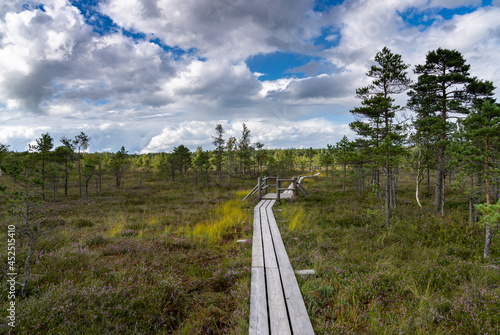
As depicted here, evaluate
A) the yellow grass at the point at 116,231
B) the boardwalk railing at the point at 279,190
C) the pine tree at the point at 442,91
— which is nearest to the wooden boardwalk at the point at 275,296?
the yellow grass at the point at 116,231

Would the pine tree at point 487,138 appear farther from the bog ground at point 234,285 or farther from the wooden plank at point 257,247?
the wooden plank at point 257,247

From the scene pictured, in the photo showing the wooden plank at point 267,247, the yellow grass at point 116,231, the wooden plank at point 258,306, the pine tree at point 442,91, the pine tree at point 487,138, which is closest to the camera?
the wooden plank at point 258,306

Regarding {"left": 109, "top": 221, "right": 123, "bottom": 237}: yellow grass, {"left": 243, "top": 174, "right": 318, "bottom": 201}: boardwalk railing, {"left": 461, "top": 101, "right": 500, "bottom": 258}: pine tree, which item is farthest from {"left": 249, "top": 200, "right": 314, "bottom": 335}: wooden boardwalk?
{"left": 243, "top": 174, "right": 318, "bottom": 201}: boardwalk railing

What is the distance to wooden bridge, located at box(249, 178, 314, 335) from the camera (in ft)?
9.95

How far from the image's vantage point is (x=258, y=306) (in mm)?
3488

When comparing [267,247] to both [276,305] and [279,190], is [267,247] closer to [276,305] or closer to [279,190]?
[276,305]

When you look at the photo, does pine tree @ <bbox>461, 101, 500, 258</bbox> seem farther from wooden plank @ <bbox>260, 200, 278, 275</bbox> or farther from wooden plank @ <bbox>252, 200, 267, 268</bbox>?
wooden plank @ <bbox>252, 200, 267, 268</bbox>

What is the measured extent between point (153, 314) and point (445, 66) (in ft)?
66.5

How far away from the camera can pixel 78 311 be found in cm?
319

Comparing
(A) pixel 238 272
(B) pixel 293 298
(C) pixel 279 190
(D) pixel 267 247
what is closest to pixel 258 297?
(B) pixel 293 298

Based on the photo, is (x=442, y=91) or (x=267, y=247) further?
(x=442, y=91)

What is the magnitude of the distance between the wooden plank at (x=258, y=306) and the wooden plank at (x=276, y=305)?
92mm

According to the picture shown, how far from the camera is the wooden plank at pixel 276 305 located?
301 cm

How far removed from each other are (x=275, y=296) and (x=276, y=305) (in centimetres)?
24
